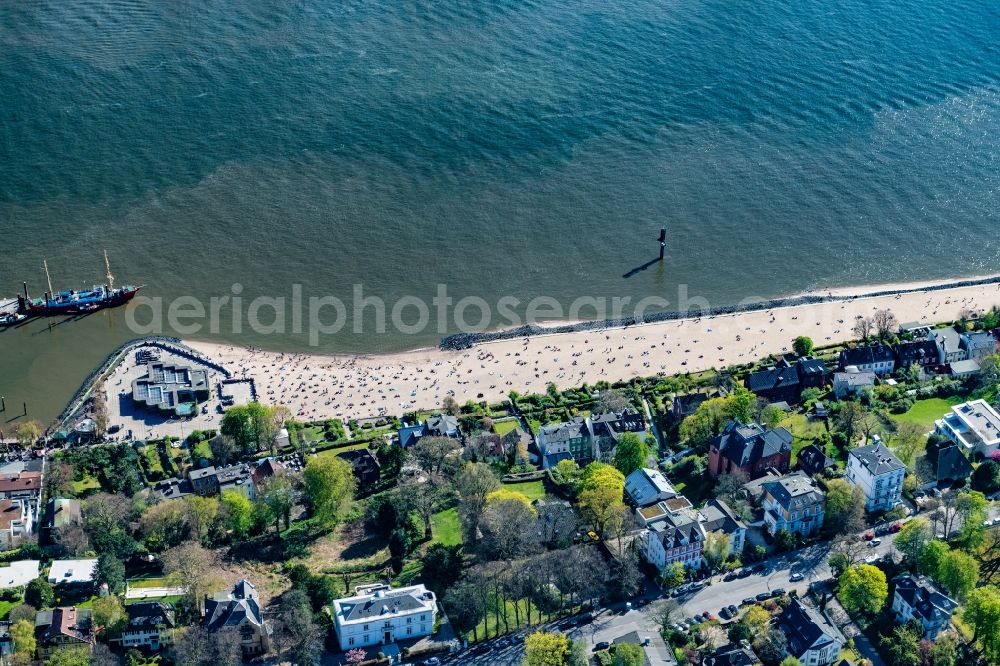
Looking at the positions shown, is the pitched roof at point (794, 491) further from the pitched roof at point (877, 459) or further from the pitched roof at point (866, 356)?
the pitched roof at point (866, 356)

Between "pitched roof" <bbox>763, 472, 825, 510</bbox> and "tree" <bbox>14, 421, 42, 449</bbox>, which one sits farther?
"tree" <bbox>14, 421, 42, 449</bbox>

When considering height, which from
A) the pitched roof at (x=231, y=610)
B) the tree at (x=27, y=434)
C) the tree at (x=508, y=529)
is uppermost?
the tree at (x=27, y=434)

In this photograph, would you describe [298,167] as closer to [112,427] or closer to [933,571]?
[112,427]

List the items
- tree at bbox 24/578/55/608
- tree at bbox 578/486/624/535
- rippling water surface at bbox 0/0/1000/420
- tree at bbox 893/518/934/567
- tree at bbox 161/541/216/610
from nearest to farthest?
tree at bbox 161/541/216/610 < tree at bbox 24/578/55/608 < tree at bbox 893/518/934/567 < tree at bbox 578/486/624/535 < rippling water surface at bbox 0/0/1000/420

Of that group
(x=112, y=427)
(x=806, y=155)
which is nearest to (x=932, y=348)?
(x=806, y=155)

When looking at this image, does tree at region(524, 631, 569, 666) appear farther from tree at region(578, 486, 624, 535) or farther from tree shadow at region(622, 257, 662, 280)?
tree shadow at region(622, 257, 662, 280)

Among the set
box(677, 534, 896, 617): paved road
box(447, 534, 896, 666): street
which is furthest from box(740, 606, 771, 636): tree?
box(447, 534, 896, 666): street

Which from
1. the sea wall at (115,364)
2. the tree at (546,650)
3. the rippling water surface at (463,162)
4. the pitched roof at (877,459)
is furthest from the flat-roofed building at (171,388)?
the pitched roof at (877,459)

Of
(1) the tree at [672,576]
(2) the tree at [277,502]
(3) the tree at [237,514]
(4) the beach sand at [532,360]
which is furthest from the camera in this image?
(4) the beach sand at [532,360]
